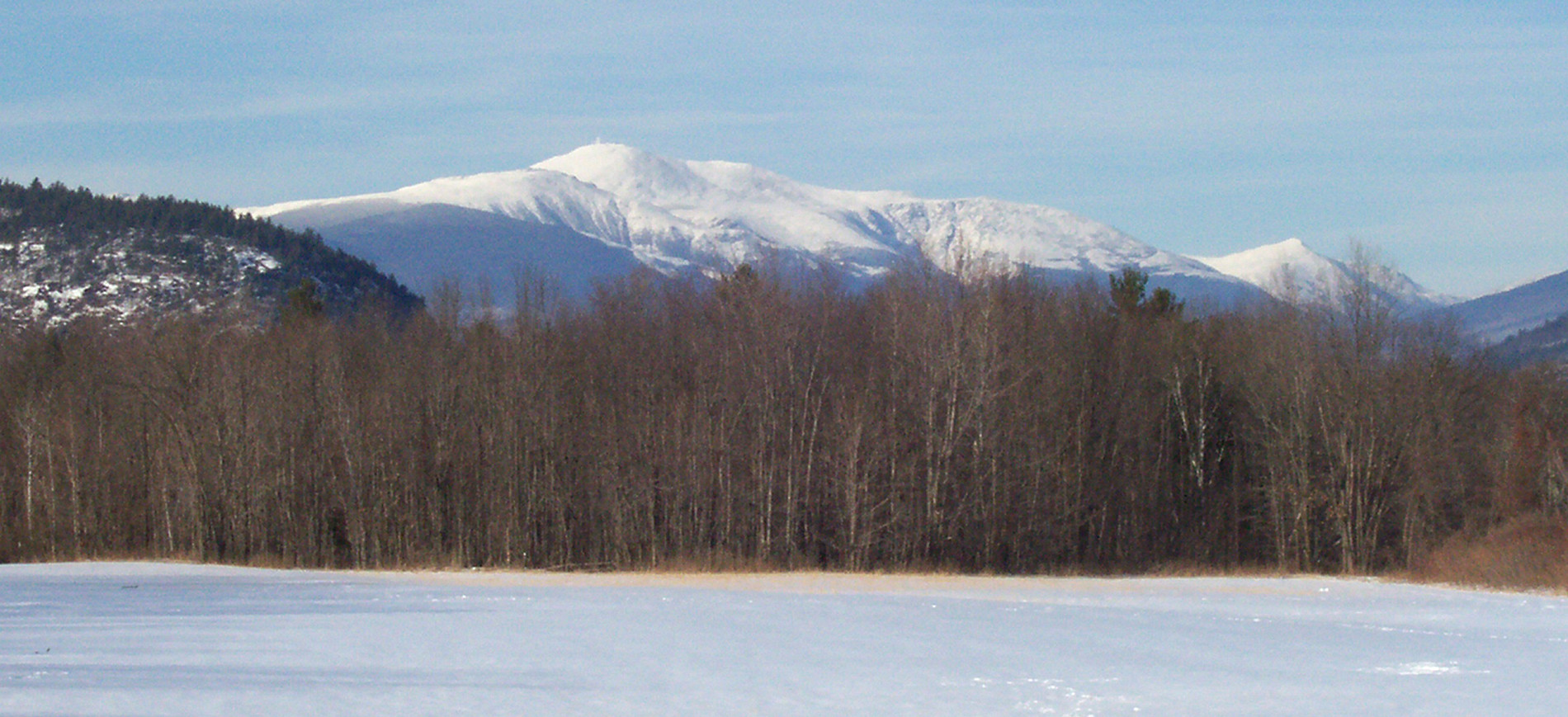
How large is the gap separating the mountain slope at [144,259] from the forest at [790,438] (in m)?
58.1

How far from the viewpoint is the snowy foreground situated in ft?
40.6

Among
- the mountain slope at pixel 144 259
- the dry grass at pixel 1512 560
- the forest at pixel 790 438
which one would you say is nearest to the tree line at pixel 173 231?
the mountain slope at pixel 144 259

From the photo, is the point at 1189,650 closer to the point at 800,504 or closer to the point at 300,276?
the point at 800,504

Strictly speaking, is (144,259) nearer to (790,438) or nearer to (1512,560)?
(790,438)

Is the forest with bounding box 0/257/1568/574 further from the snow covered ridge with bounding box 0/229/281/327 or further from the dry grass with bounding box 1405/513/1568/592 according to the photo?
the snow covered ridge with bounding box 0/229/281/327

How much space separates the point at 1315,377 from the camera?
Answer: 4488 centimetres

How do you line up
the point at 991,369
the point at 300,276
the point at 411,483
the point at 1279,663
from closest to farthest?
the point at 1279,663
the point at 991,369
the point at 411,483
the point at 300,276

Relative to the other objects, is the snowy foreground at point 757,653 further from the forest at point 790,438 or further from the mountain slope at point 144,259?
the mountain slope at point 144,259

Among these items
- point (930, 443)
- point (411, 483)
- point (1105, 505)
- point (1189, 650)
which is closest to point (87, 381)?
point (411, 483)

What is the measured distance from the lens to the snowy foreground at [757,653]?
1238 cm

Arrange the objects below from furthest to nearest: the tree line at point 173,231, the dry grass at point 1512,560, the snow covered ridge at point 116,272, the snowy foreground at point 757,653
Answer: the tree line at point 173,231 < the snow covered ridge at point 116,272 < the dry grass at point 1512,560 < the snowy foreground at point 757,653

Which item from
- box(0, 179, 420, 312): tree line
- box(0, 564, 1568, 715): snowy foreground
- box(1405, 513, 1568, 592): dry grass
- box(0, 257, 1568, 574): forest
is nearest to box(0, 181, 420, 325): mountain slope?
box(0, 179, 420, 312): tree line

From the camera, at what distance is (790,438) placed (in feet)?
132

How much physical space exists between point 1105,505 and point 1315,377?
7.73m
